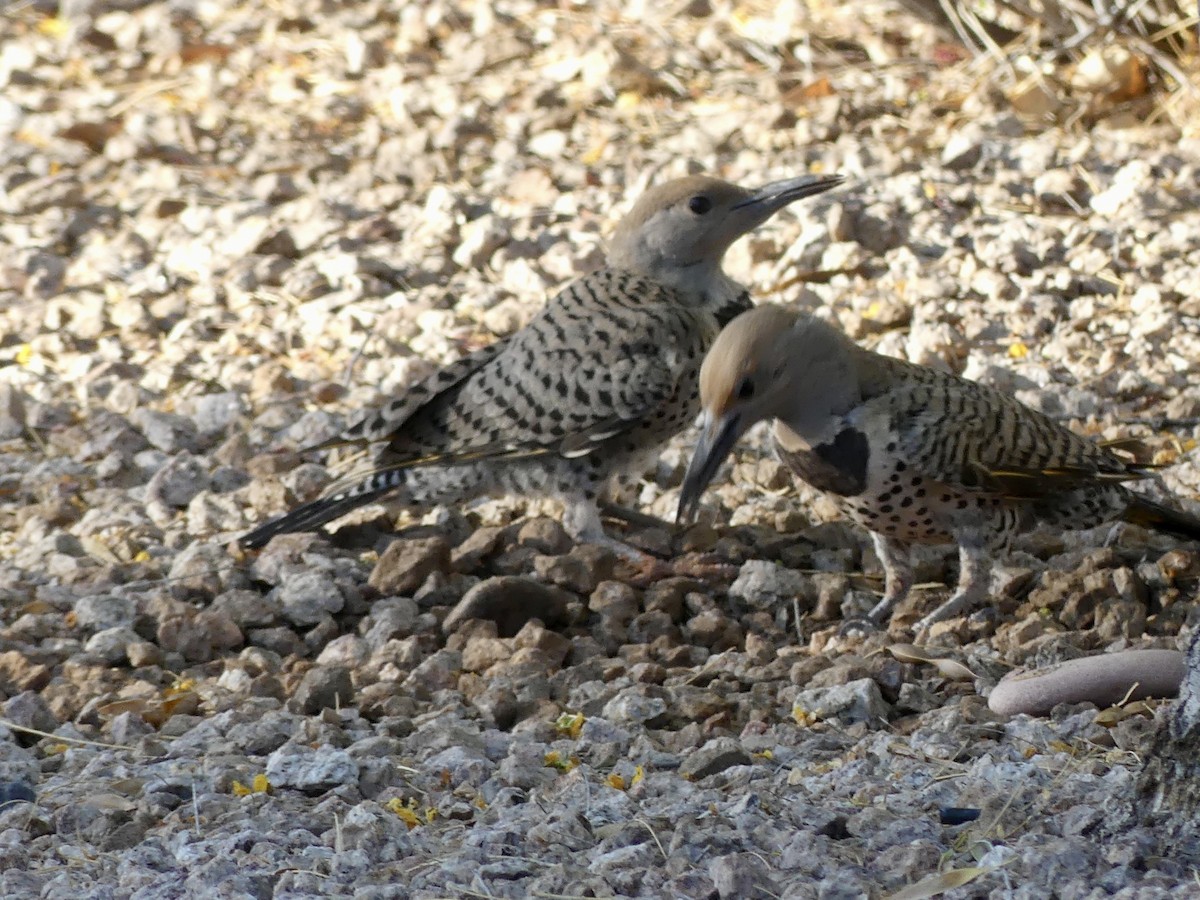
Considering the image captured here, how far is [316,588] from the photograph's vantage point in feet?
15.8

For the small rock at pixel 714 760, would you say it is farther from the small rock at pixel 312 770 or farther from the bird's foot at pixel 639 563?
the bird's foot at pixel 639 563

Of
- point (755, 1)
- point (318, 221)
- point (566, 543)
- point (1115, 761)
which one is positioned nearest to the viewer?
point (1115, 761)

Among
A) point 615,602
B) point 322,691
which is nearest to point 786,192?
point 615,602

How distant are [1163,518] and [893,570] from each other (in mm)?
727

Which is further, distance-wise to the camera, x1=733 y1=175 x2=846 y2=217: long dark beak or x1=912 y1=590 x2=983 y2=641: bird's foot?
x1=733 y1=175 x2=846 y2=217: long dark beak

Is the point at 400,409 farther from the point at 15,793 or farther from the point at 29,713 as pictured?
the point at 15,793

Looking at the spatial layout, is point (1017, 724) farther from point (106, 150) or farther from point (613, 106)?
point (106, 150)

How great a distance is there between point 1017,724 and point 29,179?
5.80m

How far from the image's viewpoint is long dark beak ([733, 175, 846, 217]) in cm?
557

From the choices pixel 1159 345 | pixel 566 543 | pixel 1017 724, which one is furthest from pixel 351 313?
pixel 1017 724

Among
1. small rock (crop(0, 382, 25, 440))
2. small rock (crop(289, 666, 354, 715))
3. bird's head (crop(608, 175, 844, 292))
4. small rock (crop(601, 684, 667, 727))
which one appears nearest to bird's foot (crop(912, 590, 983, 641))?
small rock (crop(601, 684, 667, 727))

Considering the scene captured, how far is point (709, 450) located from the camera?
4445 millimetres

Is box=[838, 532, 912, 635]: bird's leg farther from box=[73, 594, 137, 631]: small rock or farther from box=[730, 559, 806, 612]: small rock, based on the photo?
box=[73, 594, 137, 631]: small rock

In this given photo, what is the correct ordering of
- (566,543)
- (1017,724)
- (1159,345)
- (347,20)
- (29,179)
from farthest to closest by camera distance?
(347,20)
(29,179)
(1159,345)
(566,543)
(1017,724)
